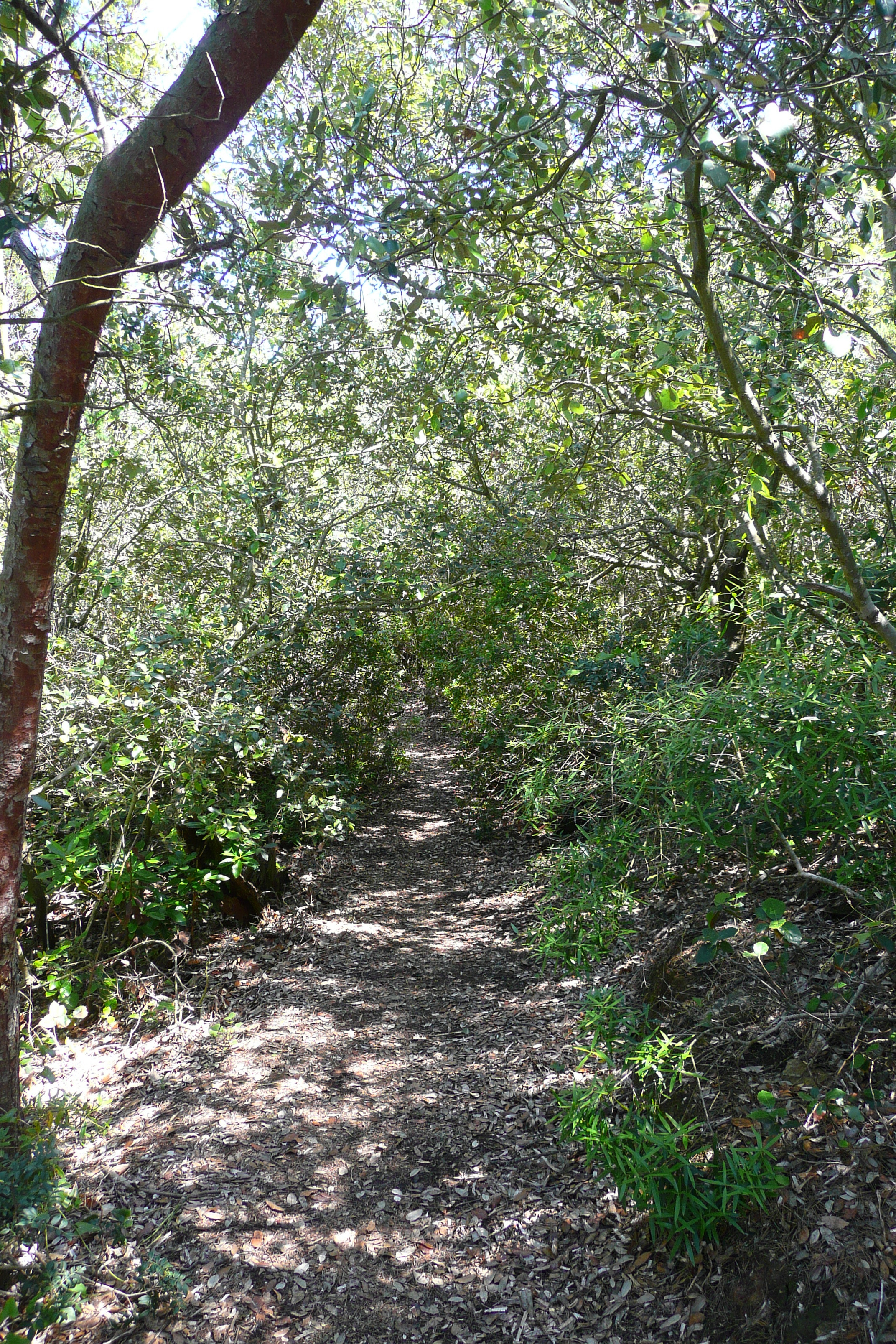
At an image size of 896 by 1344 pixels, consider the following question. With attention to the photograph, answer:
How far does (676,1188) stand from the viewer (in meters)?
2.60

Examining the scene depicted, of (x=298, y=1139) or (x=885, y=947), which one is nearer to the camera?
(x=885, y=947)

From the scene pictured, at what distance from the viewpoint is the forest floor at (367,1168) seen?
2.79 metres

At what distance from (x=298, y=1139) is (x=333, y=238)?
431 centimetres

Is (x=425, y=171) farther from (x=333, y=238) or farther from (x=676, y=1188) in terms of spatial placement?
(x=676, y=1188)

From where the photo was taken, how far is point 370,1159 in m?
3.71

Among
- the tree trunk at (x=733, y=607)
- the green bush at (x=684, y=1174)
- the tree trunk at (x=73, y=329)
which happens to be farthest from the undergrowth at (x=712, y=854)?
the tree trunk at (x=73, y=329)

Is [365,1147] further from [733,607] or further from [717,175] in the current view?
[717,175]

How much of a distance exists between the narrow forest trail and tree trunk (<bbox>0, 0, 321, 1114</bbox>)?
108 cm

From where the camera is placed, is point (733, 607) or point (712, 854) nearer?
point (712, 854)

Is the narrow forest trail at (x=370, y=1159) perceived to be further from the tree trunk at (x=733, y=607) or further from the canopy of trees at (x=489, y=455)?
the tree trunk at (x=733, y=607)

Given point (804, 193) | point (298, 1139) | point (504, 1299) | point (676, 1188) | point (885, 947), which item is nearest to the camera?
point (885, 947)

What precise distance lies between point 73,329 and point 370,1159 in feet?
12.8

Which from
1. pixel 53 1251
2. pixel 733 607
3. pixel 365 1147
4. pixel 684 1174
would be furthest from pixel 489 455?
pixel 53 1251

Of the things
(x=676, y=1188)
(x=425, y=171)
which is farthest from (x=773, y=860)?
(x=425, y=171)
